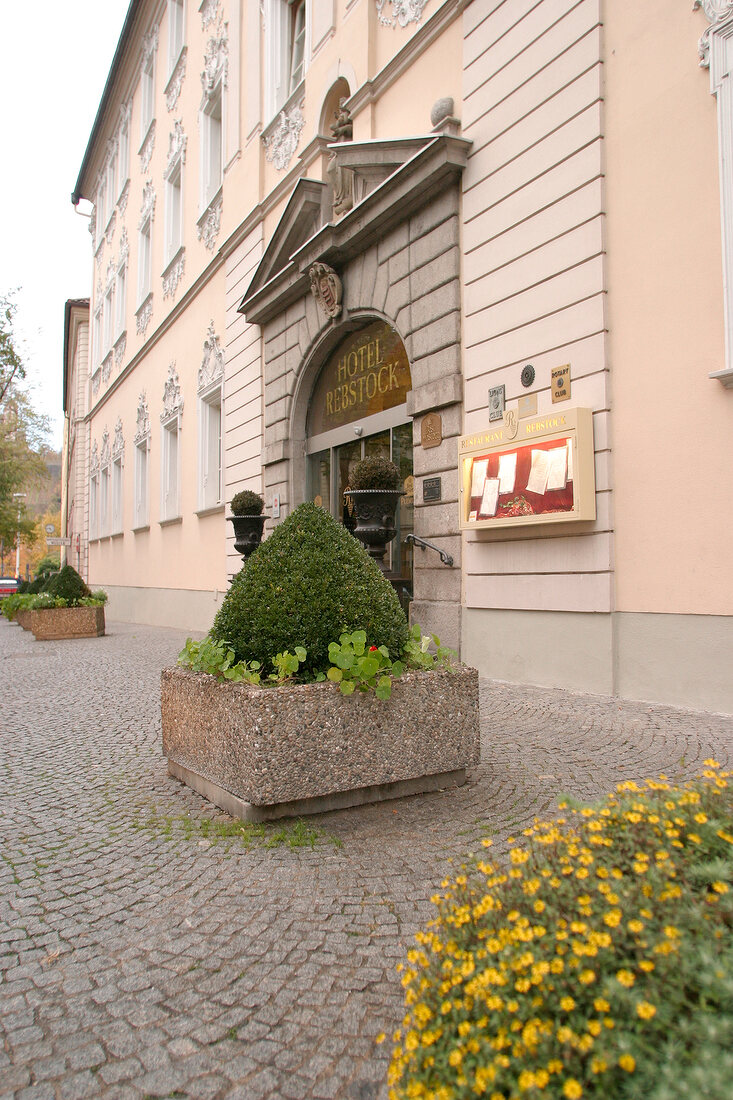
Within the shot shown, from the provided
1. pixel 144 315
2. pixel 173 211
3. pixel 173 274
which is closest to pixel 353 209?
pixel 173 274

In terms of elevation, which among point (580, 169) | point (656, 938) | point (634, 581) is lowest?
point (656, 938)

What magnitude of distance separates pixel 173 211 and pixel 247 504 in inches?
445

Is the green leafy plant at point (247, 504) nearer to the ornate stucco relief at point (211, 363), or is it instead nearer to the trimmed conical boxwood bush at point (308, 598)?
the ornate stucco relief at point (211, 363)

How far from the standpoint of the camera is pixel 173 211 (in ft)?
62.8

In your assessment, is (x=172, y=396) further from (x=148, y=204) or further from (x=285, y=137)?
(x=285, y=137)

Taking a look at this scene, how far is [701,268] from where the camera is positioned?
17.4ft

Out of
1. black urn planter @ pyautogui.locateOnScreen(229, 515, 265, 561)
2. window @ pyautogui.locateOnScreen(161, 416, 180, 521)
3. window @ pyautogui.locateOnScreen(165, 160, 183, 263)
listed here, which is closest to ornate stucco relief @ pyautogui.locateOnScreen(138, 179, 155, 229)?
window @ pyautogui.locateOnScreen(165, 160, 183, 263)

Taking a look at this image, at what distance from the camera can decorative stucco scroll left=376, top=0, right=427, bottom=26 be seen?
29.2ft

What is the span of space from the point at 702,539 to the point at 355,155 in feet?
20.6

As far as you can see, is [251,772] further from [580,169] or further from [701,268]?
[580,169]

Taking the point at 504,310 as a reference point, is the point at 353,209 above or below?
above

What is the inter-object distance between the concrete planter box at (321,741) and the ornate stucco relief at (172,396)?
14.7m

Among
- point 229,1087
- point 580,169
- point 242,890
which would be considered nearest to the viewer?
point 229,1087

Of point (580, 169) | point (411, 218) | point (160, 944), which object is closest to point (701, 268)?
point (580, 169)
